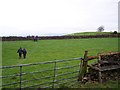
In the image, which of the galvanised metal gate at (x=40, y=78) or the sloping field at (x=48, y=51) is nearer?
the galvanised metal gate at (x=40, y=78)

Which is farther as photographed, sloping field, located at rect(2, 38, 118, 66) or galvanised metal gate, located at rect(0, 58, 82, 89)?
sloping field, located at rect(2, 38, 118, 66)

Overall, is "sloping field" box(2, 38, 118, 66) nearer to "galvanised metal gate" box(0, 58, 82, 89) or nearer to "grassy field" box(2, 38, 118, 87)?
"grassy field" box(2, 38, 118, 87)

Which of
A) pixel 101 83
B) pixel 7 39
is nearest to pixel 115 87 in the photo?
pixel 101 83

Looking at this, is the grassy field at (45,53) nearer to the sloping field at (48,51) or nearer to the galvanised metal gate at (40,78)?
the sloping field at (48,51)

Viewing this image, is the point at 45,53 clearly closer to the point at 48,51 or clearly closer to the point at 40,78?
the point at 48,51

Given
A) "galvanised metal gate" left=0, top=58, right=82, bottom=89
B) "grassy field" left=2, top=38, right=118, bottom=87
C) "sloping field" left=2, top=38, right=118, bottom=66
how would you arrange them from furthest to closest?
"sloping field" left=2, top=38, right=118, bottom=66
"grassy field" left=2, top=38, right=118, bottom=87
"galvanised metal gate" left=0, top=58, right=82, bottom=89

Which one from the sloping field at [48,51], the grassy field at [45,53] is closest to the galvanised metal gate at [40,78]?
the grassy field at [45,53]

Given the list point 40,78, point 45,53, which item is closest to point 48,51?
point 45,53

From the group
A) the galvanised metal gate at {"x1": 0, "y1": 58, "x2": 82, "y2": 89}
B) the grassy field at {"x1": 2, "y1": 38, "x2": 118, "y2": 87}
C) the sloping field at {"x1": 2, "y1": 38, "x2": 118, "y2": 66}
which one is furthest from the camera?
the sloping field at {"x1": 2, "y1": 38, "x2": 118, "y2": 66}

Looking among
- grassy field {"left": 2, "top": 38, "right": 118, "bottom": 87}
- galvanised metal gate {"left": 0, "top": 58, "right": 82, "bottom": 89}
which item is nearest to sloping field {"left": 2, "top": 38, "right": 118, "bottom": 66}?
grassy field {"left": 2, "top": 38, "right": 118, "bottom": 87}

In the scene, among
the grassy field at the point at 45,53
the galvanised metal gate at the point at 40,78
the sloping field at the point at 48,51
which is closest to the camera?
the galvanised metal gate at the point at 40,78

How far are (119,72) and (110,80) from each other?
3.09 ft

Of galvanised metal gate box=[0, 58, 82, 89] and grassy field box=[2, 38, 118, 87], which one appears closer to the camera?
galvanised metal gate box=[0, 58, 82, 89]

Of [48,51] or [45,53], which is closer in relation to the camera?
[45,53]
